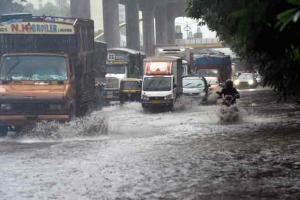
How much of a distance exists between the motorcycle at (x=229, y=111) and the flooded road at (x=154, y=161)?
0.67 metres

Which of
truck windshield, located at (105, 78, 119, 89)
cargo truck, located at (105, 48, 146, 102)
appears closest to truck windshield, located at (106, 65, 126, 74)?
cargo truck, located at (105, 48, 146, 102)

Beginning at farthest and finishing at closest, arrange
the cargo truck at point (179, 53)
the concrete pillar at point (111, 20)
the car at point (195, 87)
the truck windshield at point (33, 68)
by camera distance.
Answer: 1. the concrete pillar at point (111, 20)
2. the cargo truck at point (179, 53)
3. the car at point (195, 87)
4. the truck windshield at point (33, 68)

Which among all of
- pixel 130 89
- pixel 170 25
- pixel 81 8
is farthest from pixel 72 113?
pixel 170 25

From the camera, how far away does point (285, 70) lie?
907 centimetres

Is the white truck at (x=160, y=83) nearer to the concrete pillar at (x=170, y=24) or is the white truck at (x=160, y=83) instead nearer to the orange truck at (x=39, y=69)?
the orange truck at (x=39, y=69)

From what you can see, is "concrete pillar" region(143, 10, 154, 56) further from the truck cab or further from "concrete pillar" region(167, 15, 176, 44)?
the truck cab

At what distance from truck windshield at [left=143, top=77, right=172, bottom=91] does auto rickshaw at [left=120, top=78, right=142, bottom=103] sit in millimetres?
5668

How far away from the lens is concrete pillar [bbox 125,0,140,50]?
75.1 m

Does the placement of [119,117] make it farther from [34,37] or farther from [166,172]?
[166,172]

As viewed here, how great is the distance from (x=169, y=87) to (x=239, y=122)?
26.1 feet

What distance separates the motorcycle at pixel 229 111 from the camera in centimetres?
2150

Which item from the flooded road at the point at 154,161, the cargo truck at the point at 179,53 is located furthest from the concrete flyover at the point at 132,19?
the flooded road at the point at 154,161

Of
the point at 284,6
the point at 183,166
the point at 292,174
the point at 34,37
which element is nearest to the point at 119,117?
the point at 34,37

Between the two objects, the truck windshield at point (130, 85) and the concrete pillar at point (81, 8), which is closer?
the truck windshield at point (130, 85)
